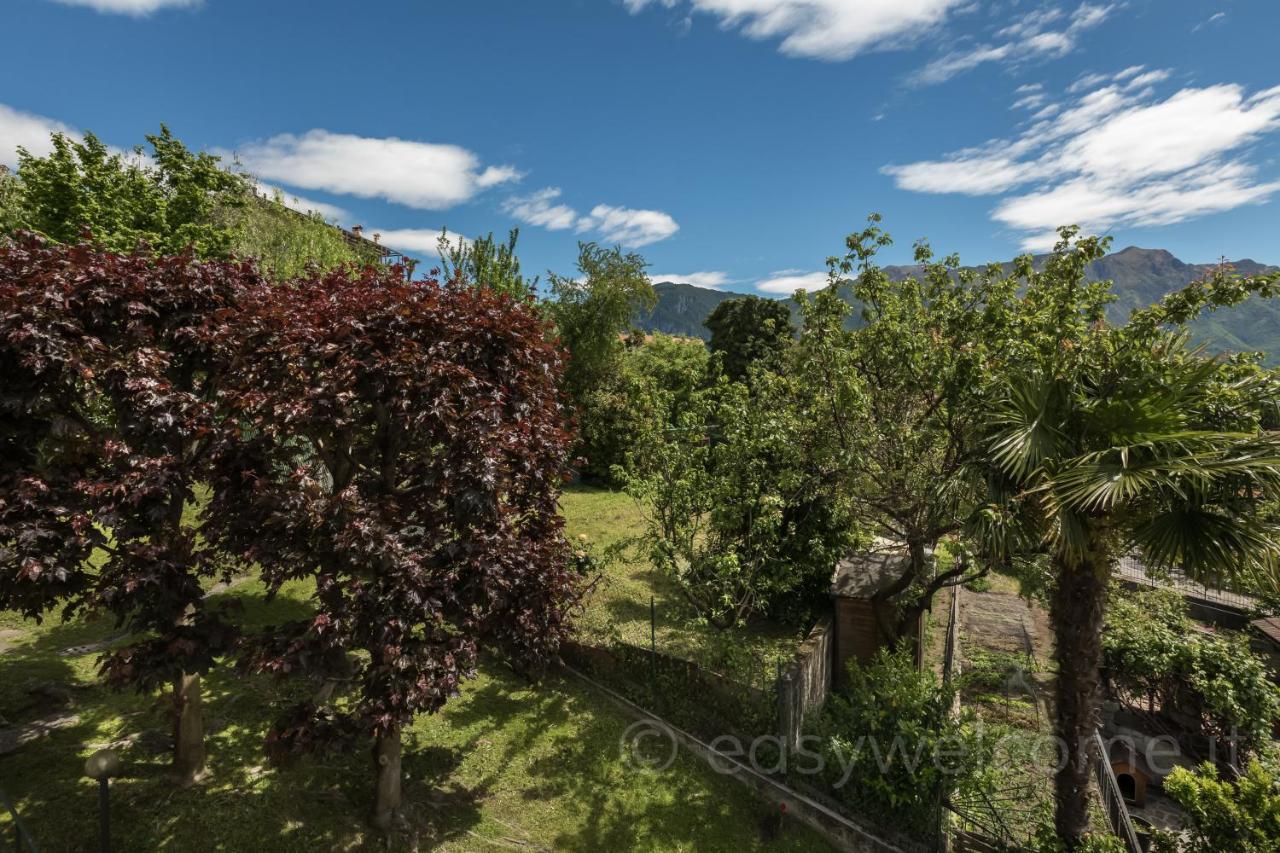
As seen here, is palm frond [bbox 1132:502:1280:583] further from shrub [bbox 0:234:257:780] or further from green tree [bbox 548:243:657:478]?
green tree [bbox 548:243:657:478]

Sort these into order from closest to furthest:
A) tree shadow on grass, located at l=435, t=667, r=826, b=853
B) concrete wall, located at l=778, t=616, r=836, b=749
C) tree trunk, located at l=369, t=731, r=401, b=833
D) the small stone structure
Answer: tree trunk, located at l=369, t=731, r=401, b=833
tree shadow on grass, located at l=435, t=667, r=826, b=853
concrete wall, located at l=778, t=616, r=836, b=749
the small stone structure

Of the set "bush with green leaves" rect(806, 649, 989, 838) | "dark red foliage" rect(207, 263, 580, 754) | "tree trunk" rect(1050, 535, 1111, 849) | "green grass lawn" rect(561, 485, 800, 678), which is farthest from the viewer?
"green grass lawn" rect(561, 485, 800, 678)

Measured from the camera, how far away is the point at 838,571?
35.9 ft

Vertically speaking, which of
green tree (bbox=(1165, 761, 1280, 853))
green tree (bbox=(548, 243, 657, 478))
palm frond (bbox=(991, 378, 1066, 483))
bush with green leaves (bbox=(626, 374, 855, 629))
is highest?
green tree (bbox=(548, 243, 657, 478))

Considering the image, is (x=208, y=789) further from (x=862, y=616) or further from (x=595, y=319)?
(x=595, y=319)

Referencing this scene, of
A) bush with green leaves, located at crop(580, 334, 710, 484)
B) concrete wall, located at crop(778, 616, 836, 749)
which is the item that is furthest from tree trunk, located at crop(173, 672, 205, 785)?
concrete wall, located at crop(778, 616, 836, 749)

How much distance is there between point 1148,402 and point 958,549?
345 centimetres

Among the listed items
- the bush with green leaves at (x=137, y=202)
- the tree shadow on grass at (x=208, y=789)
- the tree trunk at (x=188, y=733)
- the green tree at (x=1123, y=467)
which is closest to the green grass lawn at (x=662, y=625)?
the green tree at (x=1123, y=467)

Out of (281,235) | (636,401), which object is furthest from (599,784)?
(281,235)

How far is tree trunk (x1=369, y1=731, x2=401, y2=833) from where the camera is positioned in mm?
6418

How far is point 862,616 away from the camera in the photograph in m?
10.3

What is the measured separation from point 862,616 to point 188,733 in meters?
9.73
